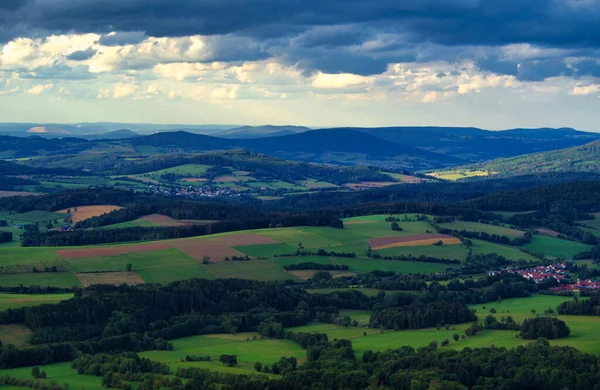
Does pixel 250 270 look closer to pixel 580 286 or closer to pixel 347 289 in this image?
pixel 347 289

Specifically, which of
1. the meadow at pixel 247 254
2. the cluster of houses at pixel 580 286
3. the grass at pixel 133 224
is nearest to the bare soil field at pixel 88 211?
the grass at pixel 133 224

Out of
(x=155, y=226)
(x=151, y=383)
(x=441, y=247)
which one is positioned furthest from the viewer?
(x=155, y=226)

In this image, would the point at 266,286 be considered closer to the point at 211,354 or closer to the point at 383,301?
the point at 383,301

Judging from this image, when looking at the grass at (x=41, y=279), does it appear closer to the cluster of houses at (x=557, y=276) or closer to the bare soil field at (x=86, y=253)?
the bare soil field at (x=86, y=253)

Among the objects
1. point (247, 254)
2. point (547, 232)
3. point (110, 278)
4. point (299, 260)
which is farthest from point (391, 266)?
point (547, 232)

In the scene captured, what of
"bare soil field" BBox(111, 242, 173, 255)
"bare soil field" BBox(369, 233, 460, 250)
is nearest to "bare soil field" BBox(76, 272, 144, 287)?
"bare soil field" BBox(111, 242, 173, 255)

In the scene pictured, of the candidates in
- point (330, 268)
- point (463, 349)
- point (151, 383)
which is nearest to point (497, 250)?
point (330, 268)
